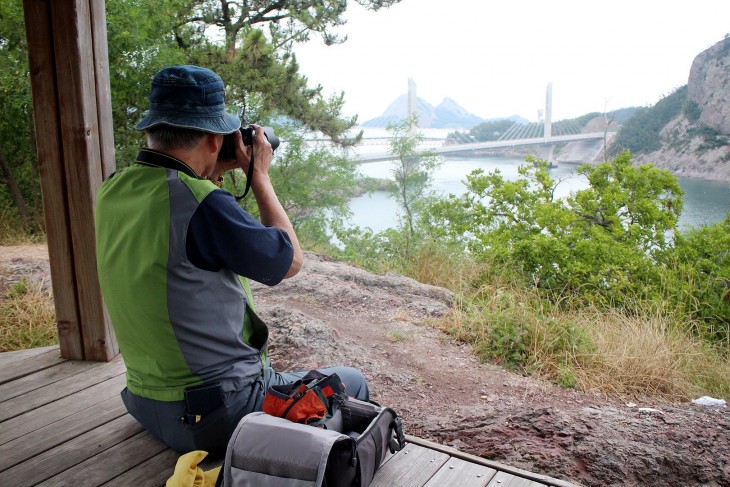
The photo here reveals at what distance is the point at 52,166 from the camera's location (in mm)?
2031

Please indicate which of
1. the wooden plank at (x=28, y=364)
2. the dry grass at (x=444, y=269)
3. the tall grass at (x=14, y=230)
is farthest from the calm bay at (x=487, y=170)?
the wooden plank at (x=28, y=364)

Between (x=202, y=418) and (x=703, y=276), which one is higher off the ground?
(x=202, y=418)

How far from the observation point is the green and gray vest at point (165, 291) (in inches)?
49.4

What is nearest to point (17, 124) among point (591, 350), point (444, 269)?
point (444, 269)

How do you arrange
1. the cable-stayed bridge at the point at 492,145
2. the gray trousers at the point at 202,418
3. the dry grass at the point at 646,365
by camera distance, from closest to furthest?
the gray trousers at the point at 202,418 → the dry grass at the point at 646,365 → the cable-stayed bridge at the point at 492,145

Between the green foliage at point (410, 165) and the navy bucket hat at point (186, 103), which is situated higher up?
the navy bucket hat at point (186, 103)

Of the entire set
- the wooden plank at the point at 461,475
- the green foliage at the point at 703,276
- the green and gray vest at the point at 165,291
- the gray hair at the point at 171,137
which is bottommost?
the green foliage at the point at 703,276

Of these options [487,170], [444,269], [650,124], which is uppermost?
[650,124]

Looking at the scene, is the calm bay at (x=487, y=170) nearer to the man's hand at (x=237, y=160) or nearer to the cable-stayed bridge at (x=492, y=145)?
the cable-stayed bridge at (x=492, y=145)

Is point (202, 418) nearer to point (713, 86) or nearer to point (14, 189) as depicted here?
point (14, 189)

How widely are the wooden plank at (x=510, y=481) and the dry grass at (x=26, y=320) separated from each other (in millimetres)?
2636

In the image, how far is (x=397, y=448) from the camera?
145cm

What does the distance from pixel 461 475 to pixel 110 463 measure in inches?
34.6

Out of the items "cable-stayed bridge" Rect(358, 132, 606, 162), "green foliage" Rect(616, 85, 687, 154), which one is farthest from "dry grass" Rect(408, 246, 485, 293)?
"green foliage" Rect(616, 85, 687, 154)
